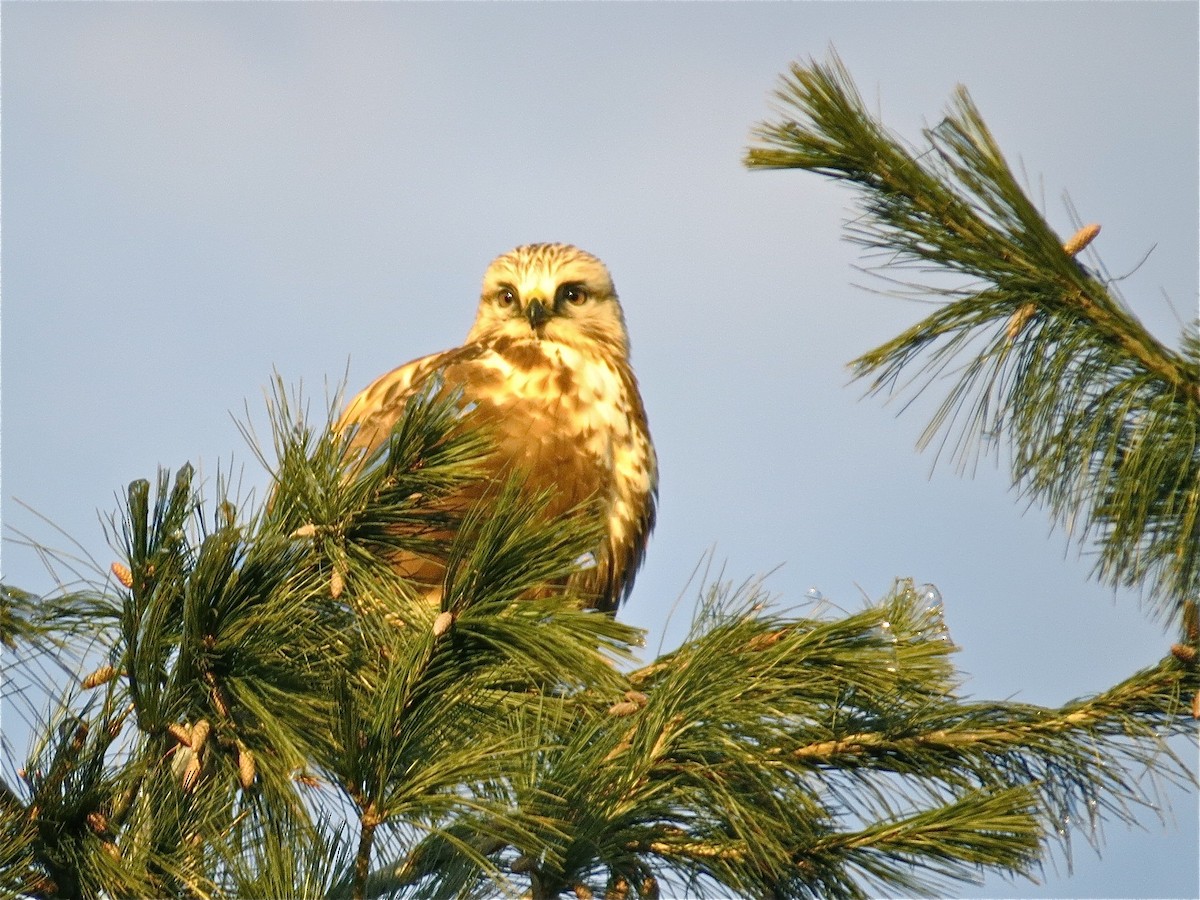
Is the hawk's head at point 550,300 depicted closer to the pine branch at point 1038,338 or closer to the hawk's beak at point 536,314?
the hawk's beak at point 536,314

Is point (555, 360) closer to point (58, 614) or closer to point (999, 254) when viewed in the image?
point (999, 254)

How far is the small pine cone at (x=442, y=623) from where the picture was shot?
2316mm

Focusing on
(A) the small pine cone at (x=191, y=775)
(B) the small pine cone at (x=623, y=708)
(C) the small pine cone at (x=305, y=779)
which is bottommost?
(A) the small pine cone at (x=191, y=775)

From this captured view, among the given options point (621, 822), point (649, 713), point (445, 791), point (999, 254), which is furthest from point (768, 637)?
point (999, 254)

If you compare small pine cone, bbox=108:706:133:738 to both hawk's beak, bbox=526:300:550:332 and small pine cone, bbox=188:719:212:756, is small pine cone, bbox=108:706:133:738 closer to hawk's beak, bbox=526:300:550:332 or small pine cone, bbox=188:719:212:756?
small pine cone, bbox=188:719:212:756

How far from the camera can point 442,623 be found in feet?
7.63

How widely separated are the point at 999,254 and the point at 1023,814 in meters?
1.13

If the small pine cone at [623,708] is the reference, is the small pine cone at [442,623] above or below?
above

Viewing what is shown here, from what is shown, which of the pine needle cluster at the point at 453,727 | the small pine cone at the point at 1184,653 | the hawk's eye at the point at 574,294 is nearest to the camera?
the pine needle cluster at the point at 453,727

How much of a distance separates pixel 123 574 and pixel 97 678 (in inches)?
8.2

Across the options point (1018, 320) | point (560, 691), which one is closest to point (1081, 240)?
point (1018, 320)

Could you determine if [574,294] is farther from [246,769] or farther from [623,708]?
[246,769]

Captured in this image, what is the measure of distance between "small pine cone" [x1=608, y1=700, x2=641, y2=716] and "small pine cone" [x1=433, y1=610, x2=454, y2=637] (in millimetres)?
409

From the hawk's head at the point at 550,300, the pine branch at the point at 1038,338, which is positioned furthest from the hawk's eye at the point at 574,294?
the pine branch at the point at 1038,338
